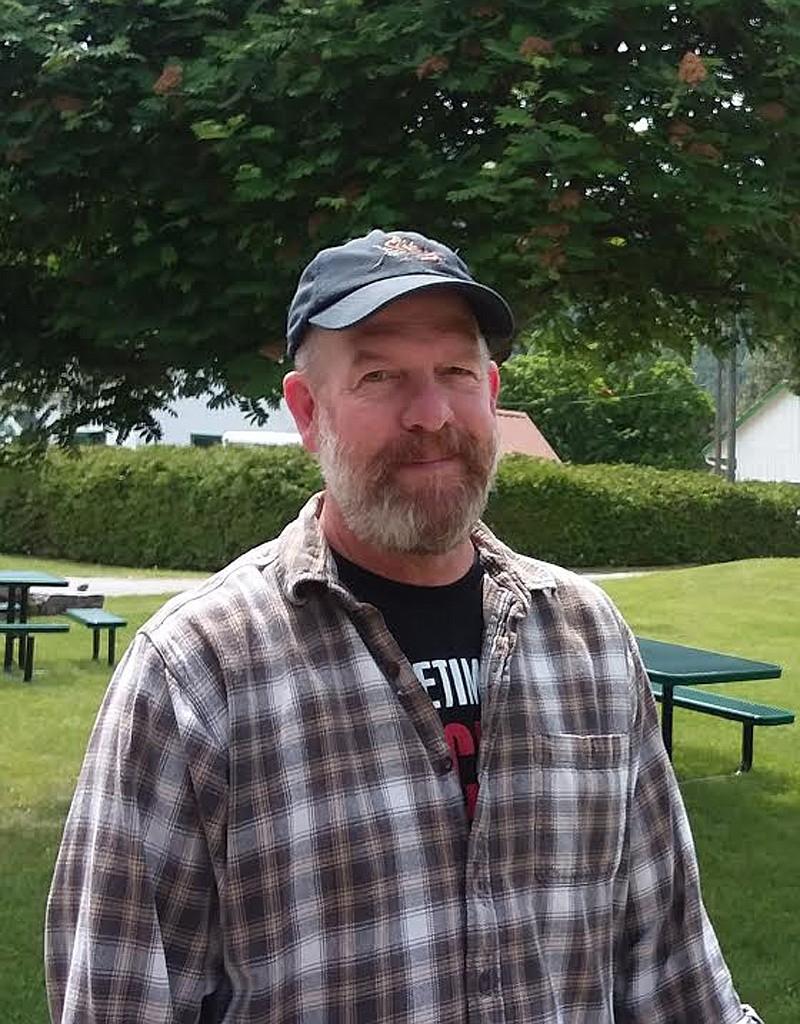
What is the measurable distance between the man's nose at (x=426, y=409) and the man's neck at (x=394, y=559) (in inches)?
6.8

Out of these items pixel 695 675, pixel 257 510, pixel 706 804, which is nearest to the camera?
pixel 695 675

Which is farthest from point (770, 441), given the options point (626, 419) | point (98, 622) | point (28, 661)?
point (28, 661)

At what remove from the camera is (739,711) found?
8359 mm

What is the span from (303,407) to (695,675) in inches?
239

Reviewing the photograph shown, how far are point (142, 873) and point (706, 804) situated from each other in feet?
22.2

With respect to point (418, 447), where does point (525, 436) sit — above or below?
above

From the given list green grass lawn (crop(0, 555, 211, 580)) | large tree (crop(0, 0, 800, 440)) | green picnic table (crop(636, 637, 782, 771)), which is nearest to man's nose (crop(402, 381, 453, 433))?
large tree (crop(0, 0, 800, 440))

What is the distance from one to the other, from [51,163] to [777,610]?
13854 millimetres

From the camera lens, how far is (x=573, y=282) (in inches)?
233

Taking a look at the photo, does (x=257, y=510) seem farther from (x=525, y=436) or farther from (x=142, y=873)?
(x=142, y=873)

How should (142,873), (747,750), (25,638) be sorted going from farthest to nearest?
(25,638)
(747,750)
(142,873)

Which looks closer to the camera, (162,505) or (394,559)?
(394,559)

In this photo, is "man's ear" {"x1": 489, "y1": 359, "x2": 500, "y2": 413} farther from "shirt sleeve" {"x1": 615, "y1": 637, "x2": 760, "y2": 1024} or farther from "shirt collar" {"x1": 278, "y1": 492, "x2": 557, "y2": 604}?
"shirt sleeve" {"x1": 615, "y1": 637, "x2": 760, "y2": 1024}

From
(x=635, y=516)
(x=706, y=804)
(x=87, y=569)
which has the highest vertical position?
(x=635, y=516)
